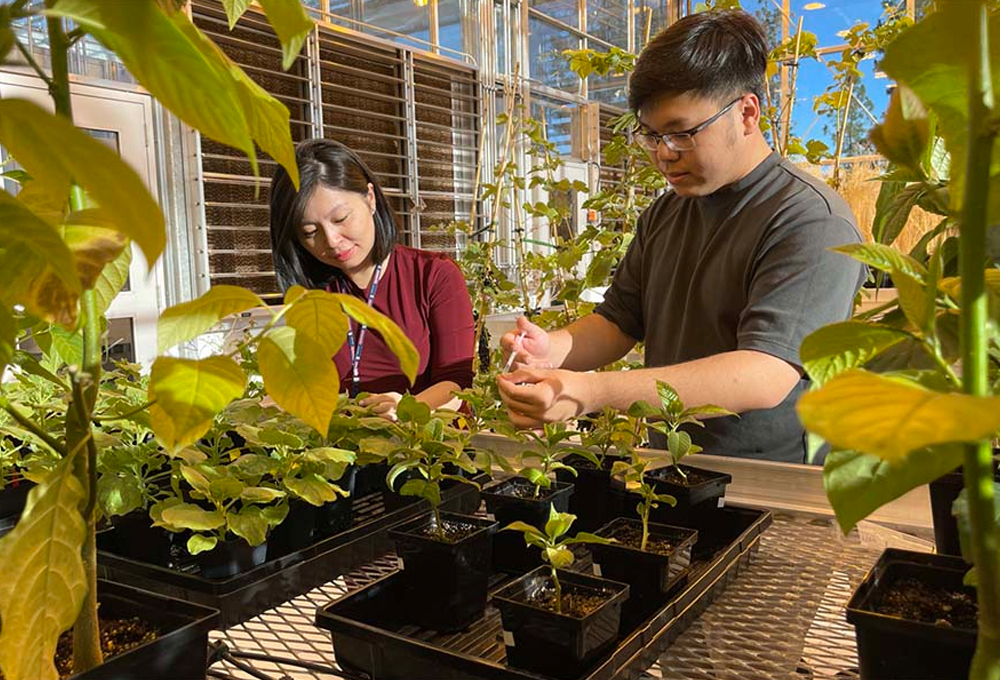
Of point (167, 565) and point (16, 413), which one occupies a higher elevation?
point (16, 413)

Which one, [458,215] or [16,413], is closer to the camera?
[16,413]

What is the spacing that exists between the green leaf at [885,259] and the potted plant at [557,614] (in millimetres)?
361

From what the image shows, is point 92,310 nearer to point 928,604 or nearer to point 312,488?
point 312,488

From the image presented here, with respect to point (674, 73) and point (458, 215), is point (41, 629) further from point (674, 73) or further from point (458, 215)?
point (458, 215)

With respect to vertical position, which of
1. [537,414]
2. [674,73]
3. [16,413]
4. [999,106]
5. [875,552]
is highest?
[674,73]

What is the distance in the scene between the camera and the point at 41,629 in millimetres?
428

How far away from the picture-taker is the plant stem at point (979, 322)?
0.30 meters

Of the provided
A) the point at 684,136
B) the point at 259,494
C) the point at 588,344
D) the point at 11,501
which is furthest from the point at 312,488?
the point at 588,344

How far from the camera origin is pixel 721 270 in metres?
1.66

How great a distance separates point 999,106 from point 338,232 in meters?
1.89

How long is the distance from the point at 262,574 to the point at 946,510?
756 millimetres

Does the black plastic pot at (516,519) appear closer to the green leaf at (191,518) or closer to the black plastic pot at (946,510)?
the green leaf at (191,518)

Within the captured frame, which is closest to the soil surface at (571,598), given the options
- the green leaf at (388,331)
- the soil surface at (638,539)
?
the soil surface at (638,539)

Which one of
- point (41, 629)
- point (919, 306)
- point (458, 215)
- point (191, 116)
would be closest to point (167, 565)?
point (41, 629)
